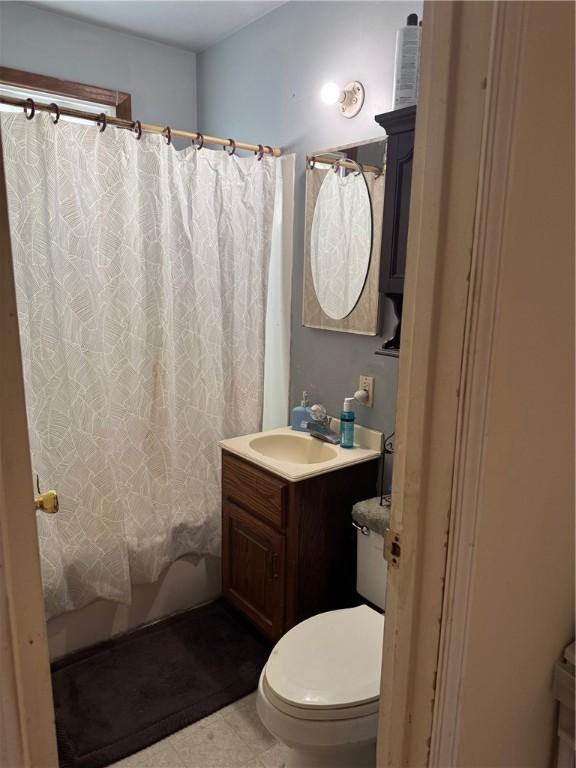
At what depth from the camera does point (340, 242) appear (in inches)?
86.7

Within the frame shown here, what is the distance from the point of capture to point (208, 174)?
2178mm

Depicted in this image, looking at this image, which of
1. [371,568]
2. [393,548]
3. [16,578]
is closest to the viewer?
[16,578]

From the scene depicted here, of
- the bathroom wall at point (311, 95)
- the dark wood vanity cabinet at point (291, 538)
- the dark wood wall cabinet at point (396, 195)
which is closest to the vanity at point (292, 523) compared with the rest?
the dark wood vanity cabinet at point (291, 538)

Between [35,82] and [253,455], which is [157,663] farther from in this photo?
[35,82]

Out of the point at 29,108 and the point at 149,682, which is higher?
the point at 29,108

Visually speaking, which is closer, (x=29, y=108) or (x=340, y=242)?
(x=29, y=108)

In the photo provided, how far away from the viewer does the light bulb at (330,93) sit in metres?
2.06

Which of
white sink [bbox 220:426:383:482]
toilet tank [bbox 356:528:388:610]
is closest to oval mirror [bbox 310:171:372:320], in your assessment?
white sink [bbox 220:426:383:482]

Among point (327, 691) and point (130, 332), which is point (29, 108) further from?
point (327, 691)

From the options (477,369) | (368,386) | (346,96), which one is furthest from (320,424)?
(477,369)

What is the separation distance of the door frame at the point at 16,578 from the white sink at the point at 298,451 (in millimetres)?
1273

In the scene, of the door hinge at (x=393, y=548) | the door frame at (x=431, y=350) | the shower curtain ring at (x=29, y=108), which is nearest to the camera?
the door frame at (x=431, y=350)

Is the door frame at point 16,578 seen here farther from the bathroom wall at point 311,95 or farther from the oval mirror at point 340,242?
the oval mirror at point 340,242

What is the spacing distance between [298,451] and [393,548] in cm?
144
